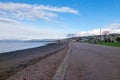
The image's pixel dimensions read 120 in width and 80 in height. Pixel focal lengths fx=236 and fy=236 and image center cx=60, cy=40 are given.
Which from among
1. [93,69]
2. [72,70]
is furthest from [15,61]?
[93,69]

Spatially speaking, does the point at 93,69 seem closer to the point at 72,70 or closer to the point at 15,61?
the point at 72,70

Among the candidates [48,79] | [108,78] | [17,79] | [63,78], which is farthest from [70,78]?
[17,79]

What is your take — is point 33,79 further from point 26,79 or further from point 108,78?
point 108,78

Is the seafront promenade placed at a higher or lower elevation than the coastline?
higher

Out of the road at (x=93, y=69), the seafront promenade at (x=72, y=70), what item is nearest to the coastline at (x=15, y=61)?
the seafront promenade at (x=72, y=70)

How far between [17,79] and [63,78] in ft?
8.32

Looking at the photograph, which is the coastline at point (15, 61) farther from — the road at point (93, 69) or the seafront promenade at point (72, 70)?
the road at point (93, 69)

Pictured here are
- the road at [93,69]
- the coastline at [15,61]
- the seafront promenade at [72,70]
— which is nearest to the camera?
the road at [93,69]

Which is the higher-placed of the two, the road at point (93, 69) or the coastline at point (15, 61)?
the road at point (93, 69)

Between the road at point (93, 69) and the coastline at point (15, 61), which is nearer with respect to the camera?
the road at point (93, 69)

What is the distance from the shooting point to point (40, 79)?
36.6 feet

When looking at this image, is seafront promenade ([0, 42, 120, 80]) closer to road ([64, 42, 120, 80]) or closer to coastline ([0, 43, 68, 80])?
road ([64, 42, 120, 80])

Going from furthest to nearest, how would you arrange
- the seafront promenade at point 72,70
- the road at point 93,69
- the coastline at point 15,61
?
the coastline at point 15,61
the seafront promenade at point 72,70
the road at point 93,69

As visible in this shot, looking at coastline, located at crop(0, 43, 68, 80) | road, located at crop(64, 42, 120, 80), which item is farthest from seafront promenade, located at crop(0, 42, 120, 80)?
coastline, located at crop(0, 43, 68, 80)
